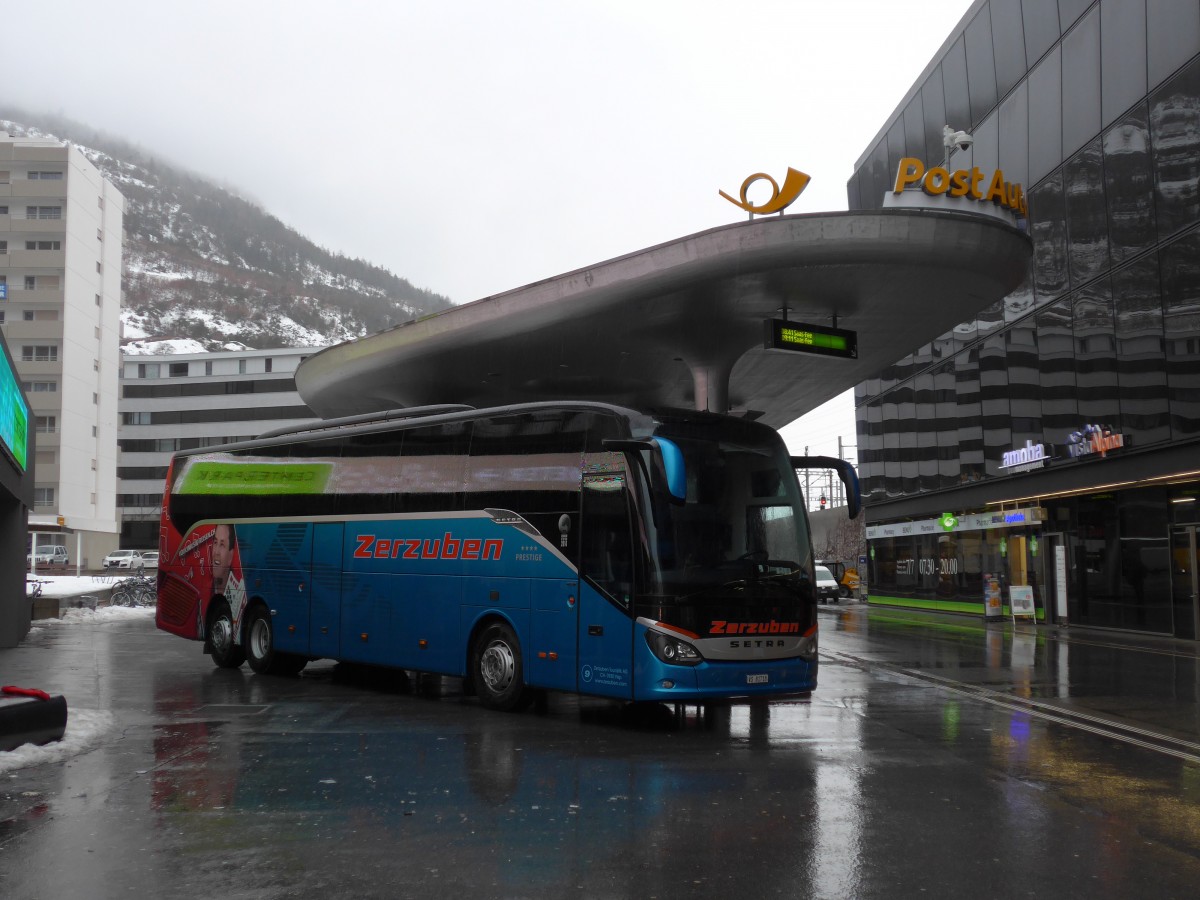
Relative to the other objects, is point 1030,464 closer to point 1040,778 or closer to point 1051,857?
point 1040,778

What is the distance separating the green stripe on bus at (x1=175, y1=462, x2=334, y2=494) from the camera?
15.1m

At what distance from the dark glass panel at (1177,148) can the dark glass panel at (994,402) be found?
898 centimetres

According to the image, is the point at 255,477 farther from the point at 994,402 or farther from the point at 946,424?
the point at 946,424

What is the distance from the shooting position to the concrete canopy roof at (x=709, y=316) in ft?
58.3

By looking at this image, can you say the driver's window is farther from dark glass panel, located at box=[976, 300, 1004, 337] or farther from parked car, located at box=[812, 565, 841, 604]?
parked car, located at box=[812, 565, 841, 604]

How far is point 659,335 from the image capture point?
22750mm

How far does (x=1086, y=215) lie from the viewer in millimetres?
26625

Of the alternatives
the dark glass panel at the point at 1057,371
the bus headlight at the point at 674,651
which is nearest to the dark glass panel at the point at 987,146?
the dark glass panel at the point at 1057,371

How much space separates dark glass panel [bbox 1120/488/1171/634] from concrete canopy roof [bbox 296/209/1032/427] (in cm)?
684

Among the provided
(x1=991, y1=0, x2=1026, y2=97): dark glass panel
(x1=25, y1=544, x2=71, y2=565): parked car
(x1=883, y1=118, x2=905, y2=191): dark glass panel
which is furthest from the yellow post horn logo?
(x1=25, y1=544, x2=71, y2=565): parked car

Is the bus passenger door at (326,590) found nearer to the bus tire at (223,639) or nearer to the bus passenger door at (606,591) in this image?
the bus tire at (223,639)

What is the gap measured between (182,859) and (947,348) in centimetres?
3475

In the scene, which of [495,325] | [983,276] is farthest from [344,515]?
[983,276]

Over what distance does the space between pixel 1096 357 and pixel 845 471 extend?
16.7 metres
